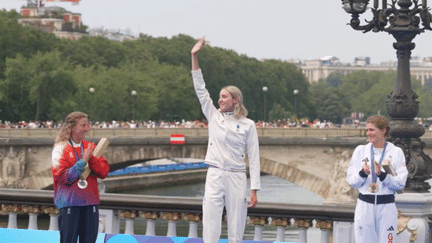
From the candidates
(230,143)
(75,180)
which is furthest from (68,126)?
(230,143)

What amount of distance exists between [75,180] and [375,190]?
238cm

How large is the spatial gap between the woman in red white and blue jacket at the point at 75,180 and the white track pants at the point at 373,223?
208cm

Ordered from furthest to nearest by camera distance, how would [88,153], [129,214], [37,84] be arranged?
[37,84] → [129,214] → [88,153]

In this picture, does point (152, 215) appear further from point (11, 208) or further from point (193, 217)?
point (11, 208)

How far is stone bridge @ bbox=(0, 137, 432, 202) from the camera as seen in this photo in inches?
1527

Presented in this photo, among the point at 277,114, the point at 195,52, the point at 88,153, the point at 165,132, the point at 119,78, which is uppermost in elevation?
the point at 119,78

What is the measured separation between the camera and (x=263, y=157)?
131ft

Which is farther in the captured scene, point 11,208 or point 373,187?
point 11,208

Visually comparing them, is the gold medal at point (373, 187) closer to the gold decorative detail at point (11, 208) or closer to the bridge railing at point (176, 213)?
the bridge railing at point (176, 213)

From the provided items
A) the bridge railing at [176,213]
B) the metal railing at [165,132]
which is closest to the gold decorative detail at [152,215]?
the bridge railing at [176,213]

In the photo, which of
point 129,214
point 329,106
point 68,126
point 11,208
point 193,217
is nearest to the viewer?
point 68,126

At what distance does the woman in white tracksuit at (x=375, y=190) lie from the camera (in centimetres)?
775

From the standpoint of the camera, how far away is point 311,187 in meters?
41.0

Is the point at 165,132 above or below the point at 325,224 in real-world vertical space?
below
